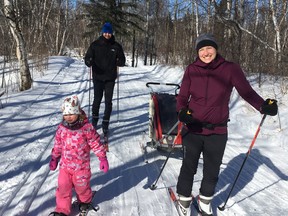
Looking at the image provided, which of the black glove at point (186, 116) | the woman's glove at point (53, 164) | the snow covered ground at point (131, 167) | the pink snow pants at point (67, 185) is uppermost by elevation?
the black glove at point (186, 116)

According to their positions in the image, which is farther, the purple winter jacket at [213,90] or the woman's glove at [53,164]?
the woman's glove at [53,164]

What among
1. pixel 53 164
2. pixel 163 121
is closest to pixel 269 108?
pixel 53 164

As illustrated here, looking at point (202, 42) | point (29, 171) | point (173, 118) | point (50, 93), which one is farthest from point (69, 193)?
point (50, 93)

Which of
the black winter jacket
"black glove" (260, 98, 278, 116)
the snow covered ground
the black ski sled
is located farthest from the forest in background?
"black glove" (260, 98, 278, 116)

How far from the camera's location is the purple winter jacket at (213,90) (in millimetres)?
3008

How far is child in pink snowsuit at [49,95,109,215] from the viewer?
3094 mm

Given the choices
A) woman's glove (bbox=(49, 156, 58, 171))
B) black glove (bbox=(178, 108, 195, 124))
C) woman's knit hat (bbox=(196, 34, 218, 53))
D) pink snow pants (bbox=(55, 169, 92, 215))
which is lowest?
pink snow pants (bbox=(55, 169, 92, 215))

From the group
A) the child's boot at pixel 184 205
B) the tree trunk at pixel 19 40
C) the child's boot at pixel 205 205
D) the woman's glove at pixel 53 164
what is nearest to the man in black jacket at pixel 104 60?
the woman's glove at pixel 53 164

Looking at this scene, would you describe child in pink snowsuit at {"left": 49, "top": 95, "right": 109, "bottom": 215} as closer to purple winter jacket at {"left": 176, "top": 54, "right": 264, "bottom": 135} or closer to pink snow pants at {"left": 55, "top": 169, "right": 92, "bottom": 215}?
pink snow pants at {"left": 55, "top": 169, "right": 92, "bottom": 215}

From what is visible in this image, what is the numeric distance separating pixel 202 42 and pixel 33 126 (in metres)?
4.33

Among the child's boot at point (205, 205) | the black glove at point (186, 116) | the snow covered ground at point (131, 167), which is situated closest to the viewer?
the black glove at point (186, 116)

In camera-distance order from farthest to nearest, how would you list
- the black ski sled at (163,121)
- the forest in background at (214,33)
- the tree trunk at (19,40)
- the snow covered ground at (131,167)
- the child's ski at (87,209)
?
the forest in background at (214,33)
the tree trunk at (19,40)
the black ski sled at (163,121)
the snow covered ground at (131,167)
the child's ski at (87,209)

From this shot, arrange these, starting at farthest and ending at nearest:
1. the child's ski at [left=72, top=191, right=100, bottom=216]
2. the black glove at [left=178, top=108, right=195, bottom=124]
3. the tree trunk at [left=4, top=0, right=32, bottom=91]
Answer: the tree trunk at [left=4, top=0, right=32, bottom=91], the child's ski at [left=72, top=191, right=100, bottom=216], the black glove at [left=178, top=108, right=195, bottom=124]

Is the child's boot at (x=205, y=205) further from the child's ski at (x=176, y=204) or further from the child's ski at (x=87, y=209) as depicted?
the child's ski at (x=87, y=209)
